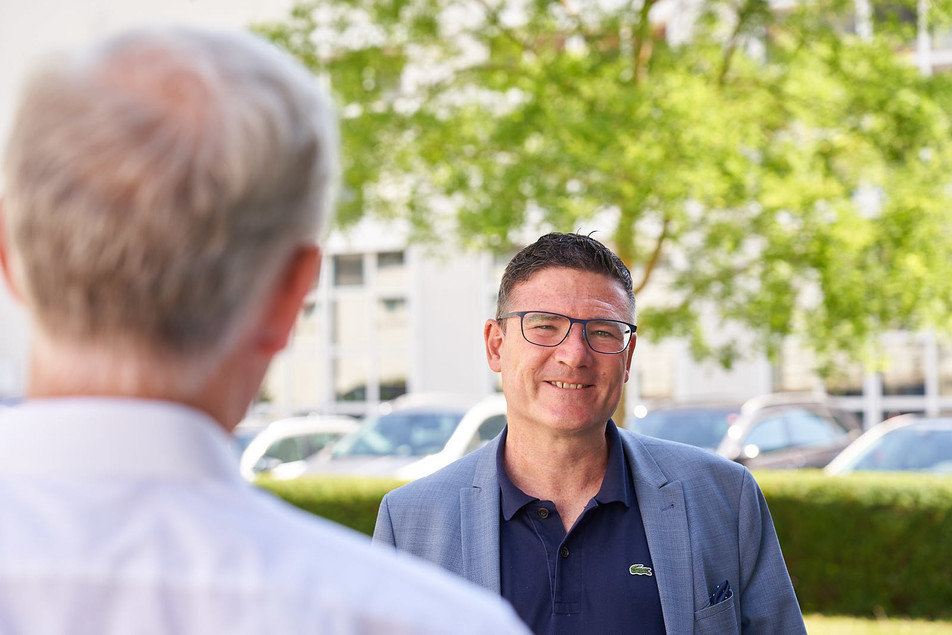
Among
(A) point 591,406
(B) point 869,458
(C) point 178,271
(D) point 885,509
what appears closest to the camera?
(C) point 178,271

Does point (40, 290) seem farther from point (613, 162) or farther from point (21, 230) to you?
point (613, 162)

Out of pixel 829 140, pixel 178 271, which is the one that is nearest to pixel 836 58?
pixel 829 140

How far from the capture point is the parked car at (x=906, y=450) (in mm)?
11430

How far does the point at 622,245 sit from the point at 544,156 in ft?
4.18

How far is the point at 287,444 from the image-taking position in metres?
14.3

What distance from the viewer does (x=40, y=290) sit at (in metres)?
0.92

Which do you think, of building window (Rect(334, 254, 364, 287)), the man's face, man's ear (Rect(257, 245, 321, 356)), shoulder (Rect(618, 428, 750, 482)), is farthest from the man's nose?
building window (Rect(334, 254, 364, 287))

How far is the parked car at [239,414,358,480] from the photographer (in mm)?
13445

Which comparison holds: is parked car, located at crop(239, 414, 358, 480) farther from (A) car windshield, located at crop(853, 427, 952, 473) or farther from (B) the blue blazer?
(B) the blue blazer

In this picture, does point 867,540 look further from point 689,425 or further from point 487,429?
point 487,429

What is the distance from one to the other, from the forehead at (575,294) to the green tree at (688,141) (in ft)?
20.8

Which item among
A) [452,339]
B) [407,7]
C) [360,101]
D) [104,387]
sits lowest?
[452,339]

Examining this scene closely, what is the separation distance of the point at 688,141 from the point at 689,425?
4.89m

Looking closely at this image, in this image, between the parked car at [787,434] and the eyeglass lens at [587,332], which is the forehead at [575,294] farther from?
the parked car at [787,434]
